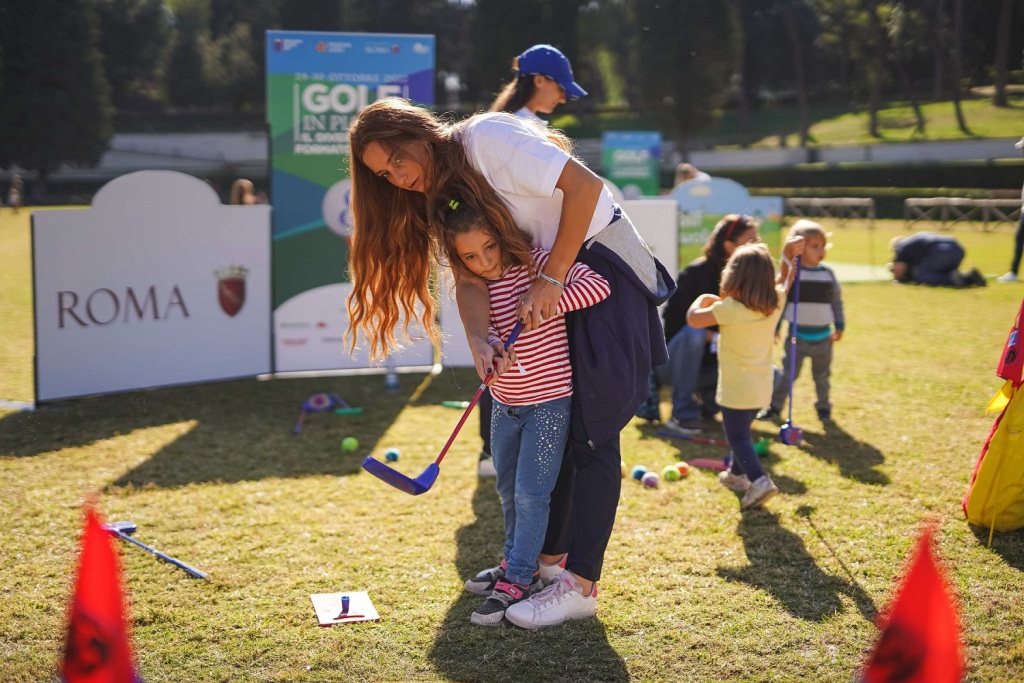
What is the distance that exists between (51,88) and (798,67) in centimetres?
2541

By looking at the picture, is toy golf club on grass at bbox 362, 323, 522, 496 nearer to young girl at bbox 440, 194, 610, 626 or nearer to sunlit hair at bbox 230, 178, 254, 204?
young girl at bbox 440, 194, 610, 626

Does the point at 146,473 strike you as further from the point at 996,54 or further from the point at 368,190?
the point at 996,54

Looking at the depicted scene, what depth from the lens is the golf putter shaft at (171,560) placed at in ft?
10.9

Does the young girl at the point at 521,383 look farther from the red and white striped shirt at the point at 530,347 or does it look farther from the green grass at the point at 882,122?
the green grass at the point at 882,122

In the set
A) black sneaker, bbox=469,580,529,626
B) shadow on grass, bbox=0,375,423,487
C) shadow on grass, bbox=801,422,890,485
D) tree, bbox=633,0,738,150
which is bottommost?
shadow on grass, bbox=0,375,423,487

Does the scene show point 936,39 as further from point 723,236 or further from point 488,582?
point 488,582

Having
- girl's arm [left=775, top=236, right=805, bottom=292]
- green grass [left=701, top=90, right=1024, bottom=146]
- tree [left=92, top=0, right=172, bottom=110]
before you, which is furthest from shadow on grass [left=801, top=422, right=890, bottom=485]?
tree [left=92, top=0, right=172, bottom=110]

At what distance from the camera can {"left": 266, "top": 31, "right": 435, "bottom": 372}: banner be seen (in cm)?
652

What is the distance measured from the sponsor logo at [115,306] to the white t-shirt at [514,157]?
412 cm

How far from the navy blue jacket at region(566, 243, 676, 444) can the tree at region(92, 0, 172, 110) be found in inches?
664

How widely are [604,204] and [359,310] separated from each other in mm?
890

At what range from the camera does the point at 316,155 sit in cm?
666

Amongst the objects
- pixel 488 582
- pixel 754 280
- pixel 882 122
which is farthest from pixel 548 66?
pixel 882 122

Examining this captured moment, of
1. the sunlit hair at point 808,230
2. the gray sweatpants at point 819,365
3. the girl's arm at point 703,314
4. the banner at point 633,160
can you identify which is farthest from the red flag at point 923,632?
the banner at point 633,160
